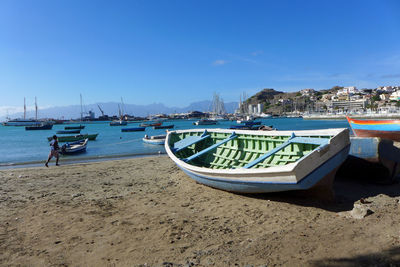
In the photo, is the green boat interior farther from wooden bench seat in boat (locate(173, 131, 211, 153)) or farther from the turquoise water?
the turquoise water

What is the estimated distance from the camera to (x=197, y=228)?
5.45m

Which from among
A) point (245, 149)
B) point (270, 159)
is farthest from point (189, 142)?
point (270, 159)

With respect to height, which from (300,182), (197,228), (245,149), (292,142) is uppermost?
(292,142)

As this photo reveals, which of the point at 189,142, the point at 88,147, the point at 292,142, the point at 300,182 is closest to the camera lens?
the point at 300,182

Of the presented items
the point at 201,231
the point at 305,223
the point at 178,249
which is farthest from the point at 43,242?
the point at 305,223

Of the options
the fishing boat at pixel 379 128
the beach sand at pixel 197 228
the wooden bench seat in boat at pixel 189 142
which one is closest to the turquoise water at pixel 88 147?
the wooden bench seat in boat at pixel 189 142

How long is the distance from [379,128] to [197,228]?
59.2 feet

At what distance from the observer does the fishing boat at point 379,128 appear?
57.4 feet

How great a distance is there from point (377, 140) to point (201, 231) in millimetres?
6178

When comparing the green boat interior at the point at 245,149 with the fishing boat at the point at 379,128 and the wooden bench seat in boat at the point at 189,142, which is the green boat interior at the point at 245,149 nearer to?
the wooden bench seat in boat at the point at 189,142

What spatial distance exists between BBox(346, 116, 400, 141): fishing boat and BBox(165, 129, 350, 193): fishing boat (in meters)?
13.5

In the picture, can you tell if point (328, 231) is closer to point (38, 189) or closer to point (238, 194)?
point (238, 194)

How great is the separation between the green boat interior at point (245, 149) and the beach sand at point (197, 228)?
117 cm

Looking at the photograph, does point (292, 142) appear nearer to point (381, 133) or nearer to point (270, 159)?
point (270, 159)
